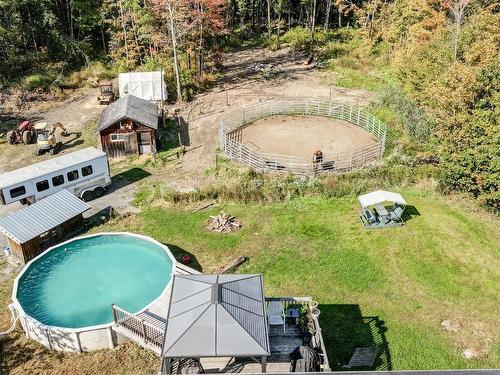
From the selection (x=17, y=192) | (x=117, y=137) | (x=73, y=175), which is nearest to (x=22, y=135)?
(x=117, y=137)

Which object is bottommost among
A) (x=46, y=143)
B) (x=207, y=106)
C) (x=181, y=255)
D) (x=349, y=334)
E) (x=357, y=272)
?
(x=349, y=334)

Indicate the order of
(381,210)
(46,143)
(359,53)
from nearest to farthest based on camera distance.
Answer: (381,210) < (46,143) < (359,53)

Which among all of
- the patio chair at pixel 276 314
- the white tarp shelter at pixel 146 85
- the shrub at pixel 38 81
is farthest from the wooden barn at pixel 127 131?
the patio chair at pixel 276 314

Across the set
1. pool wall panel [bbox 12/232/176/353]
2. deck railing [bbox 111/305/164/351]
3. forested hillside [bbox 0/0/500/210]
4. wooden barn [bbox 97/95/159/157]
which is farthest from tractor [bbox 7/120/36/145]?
deck railing [bbox 111/305/164/351]

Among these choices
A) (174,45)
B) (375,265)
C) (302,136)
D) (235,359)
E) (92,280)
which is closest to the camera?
(235,359)

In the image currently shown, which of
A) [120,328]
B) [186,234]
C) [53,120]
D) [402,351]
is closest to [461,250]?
[402,351]

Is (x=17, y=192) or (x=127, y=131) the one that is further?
(x=127, y=131)

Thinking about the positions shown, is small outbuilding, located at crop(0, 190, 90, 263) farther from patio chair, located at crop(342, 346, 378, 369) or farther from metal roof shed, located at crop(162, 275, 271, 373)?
patio chair, located at crop(342, 346, 378, 369)

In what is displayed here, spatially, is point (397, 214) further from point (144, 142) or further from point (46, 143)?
point (46, 143)
